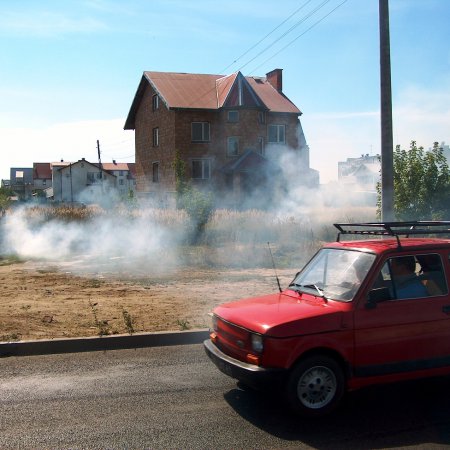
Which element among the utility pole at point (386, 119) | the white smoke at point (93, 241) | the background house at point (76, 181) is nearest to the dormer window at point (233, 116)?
the white smoke at point (93, 241)

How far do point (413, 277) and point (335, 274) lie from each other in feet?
2.43

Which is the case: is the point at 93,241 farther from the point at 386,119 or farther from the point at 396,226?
the point at 396,226

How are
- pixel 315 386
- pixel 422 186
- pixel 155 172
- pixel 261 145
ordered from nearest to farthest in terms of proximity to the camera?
pixel 315 386
pixel 422 186
pixel 261 145
pixel 155 172

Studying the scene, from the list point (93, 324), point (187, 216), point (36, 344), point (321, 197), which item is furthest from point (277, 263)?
point (321, 197)

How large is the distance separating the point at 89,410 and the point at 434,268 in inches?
141

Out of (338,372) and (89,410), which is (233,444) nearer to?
(338,372)

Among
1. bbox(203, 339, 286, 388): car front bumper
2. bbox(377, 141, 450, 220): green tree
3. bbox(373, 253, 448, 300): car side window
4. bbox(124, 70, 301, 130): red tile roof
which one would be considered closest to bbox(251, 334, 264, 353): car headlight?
bbox(203, 339, 286, 388): car front bumper

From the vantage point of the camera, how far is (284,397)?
4.38 metres

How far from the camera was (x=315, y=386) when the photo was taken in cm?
449

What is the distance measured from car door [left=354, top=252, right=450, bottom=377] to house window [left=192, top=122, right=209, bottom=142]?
32.5 m

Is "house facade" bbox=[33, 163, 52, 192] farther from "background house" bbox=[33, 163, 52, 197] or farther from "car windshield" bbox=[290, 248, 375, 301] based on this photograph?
"car windshield" bbox=[290, 248, 375, 301]

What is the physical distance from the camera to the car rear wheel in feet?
14.4

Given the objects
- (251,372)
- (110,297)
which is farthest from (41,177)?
(251,372)

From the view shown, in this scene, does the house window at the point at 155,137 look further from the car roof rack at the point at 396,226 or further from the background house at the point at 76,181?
the background house at the point at 76,181
